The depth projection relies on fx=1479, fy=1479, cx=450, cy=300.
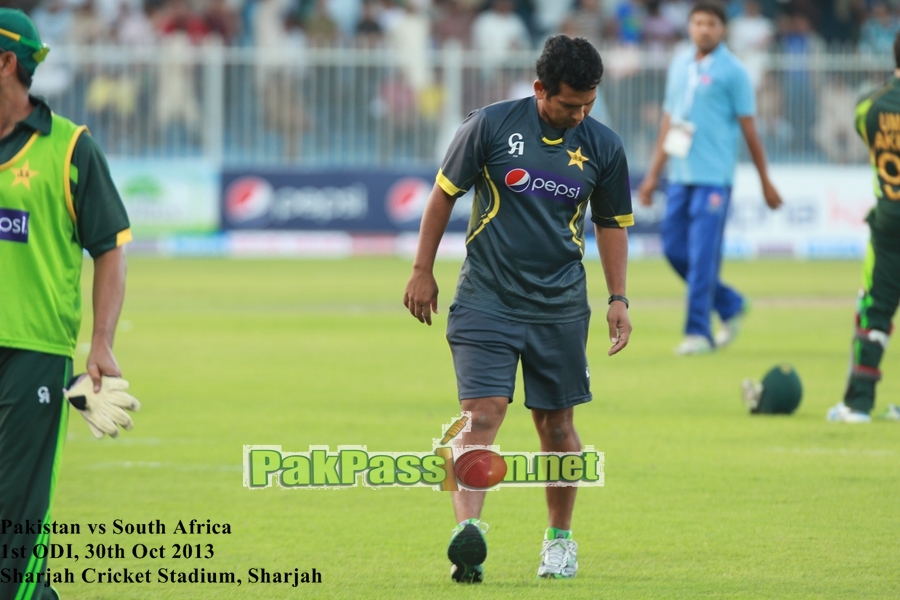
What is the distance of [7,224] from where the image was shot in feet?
15.3

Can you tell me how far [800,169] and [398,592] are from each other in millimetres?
20379

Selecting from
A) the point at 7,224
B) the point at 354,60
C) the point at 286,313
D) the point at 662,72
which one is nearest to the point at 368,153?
the point at 354,60

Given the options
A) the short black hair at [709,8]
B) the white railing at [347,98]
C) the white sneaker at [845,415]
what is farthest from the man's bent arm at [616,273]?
the white railing at [347,98]

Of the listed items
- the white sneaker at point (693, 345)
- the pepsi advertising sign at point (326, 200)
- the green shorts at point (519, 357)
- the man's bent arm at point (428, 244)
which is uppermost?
the man's bent arm at point (428, 244)

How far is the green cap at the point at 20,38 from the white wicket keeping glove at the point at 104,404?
3.39 ft

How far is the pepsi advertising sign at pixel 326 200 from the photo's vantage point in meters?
24.5

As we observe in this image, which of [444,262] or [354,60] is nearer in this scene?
[444,262]

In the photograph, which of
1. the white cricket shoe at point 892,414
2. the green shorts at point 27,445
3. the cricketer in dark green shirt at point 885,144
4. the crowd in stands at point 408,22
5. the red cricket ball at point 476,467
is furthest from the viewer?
the crowd in stands at point 408,22

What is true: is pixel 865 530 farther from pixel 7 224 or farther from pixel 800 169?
pixel 800 169

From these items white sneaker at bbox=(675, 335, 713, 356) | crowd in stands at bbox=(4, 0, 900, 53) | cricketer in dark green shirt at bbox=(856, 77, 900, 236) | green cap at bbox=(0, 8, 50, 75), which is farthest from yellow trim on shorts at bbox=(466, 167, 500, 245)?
crowd in stands at bbox=(4, 0, 900, 53)

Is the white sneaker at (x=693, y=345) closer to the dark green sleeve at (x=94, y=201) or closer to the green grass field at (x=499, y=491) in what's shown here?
the green grass field at (x=499, y=491)

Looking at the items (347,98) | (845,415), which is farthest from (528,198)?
(347,98)

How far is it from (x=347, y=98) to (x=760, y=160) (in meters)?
14.4

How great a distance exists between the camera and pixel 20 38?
15.4 ft
